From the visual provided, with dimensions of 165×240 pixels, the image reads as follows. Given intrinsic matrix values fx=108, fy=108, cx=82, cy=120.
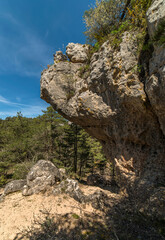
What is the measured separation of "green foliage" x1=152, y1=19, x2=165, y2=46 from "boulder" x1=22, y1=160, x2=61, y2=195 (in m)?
8.43

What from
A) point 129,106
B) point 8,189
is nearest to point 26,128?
point 8,189

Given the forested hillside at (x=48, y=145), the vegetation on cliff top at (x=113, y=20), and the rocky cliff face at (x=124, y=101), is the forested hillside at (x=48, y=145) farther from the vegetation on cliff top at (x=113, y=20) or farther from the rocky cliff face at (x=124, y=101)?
the vegetation on cliff top at (x=113, y=20)

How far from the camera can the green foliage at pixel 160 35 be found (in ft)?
10.8

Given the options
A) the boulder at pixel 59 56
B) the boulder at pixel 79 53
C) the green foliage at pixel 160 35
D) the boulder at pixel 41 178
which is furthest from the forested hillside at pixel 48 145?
the green foliage at pixel 160 35

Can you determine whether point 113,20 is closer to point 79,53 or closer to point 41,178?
point 79,53

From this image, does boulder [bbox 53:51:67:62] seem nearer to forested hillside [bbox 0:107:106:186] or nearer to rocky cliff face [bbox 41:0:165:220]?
rocky cliff face [bbox 41:0:165:220]

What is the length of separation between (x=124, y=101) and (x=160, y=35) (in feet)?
9.48

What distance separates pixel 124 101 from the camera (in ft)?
18.9

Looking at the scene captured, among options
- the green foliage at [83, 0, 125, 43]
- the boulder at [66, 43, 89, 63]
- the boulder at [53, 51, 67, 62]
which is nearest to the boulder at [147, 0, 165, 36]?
the green foliage at [83, 0, 125, 43]

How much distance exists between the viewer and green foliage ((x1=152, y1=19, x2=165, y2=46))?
328cm

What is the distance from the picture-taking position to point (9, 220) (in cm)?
445

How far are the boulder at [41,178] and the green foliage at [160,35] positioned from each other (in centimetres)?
843

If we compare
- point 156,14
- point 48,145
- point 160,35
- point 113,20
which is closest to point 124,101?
point 160,35

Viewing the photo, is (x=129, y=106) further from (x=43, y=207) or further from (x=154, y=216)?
(x=43, y=207)
